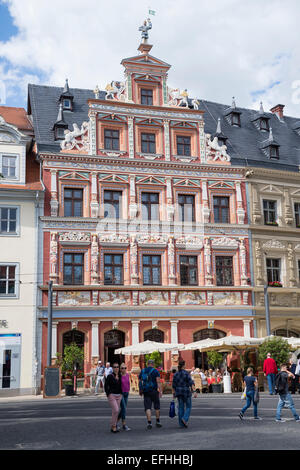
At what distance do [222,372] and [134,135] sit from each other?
14.4 m

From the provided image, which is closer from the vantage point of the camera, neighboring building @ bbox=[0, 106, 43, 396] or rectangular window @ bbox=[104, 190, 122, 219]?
neighboring building @ bbox=[0, 106, 43, 396]

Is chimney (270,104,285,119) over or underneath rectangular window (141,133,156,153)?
over

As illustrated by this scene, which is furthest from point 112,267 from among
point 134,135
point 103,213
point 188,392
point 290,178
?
point 188,392

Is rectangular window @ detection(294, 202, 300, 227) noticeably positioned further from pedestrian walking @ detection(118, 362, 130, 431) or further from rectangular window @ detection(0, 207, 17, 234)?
pedestrian walking @ detection(118, 362, 130, 431)

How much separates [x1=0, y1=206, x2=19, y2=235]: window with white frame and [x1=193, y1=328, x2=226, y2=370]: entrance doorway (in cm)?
1166

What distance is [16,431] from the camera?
12977mm

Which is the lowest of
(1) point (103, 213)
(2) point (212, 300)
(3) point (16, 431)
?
(3) point (16, 431)

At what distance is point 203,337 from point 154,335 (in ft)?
9.45

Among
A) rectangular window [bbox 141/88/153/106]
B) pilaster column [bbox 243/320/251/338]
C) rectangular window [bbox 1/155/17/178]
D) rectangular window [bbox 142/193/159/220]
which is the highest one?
rectangular window [bbox 141/88/153/106]

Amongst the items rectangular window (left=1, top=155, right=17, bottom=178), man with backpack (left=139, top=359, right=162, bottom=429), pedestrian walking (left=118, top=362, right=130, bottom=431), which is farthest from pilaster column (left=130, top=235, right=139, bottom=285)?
man with backpack (left=139, top=359, right=162, bottom=429)

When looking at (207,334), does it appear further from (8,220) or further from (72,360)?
(8,220)

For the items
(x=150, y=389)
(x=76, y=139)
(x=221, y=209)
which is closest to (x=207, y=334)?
(x=221, y=209)

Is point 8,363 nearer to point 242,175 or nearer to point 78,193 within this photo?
point 78,193

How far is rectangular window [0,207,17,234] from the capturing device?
30.4m
